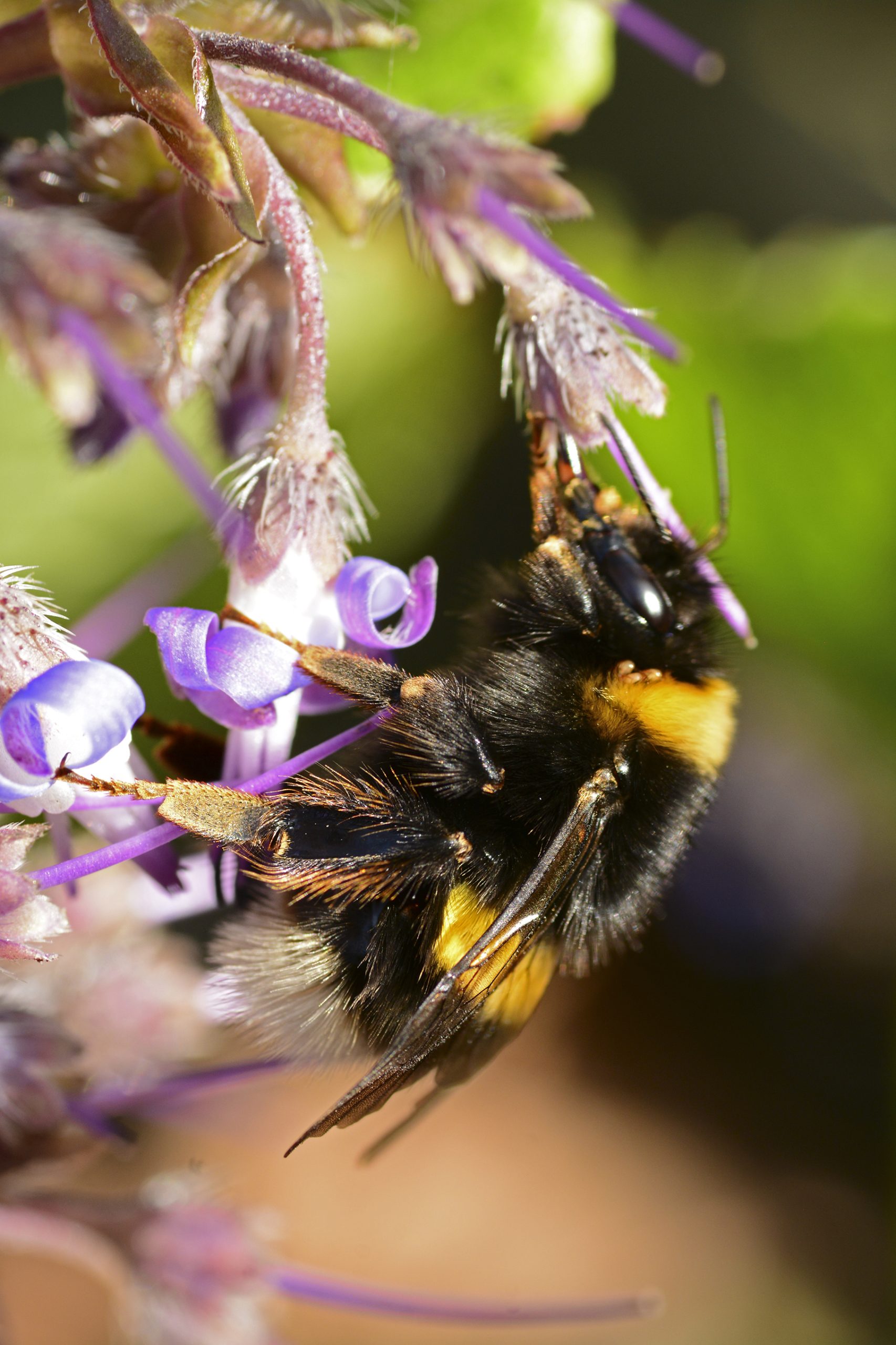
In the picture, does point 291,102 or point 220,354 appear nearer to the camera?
point 291,102

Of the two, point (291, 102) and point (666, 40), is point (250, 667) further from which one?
point (666, 40)

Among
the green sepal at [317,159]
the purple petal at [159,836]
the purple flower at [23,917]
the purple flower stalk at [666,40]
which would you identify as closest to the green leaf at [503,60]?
the purple flower stalk at [666,40]

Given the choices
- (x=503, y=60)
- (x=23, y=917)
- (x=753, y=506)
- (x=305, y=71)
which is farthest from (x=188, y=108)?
(x=753, y=506)

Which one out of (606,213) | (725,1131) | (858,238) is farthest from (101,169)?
(725,1131)

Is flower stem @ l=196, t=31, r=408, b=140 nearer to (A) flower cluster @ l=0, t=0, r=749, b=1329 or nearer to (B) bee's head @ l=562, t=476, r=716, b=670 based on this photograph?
(A) flower cluster @ l=0, t=0, r=749, b=1329

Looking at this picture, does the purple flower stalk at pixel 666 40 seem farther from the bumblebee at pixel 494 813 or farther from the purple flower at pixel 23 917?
the purple flower at pixel 23 917
